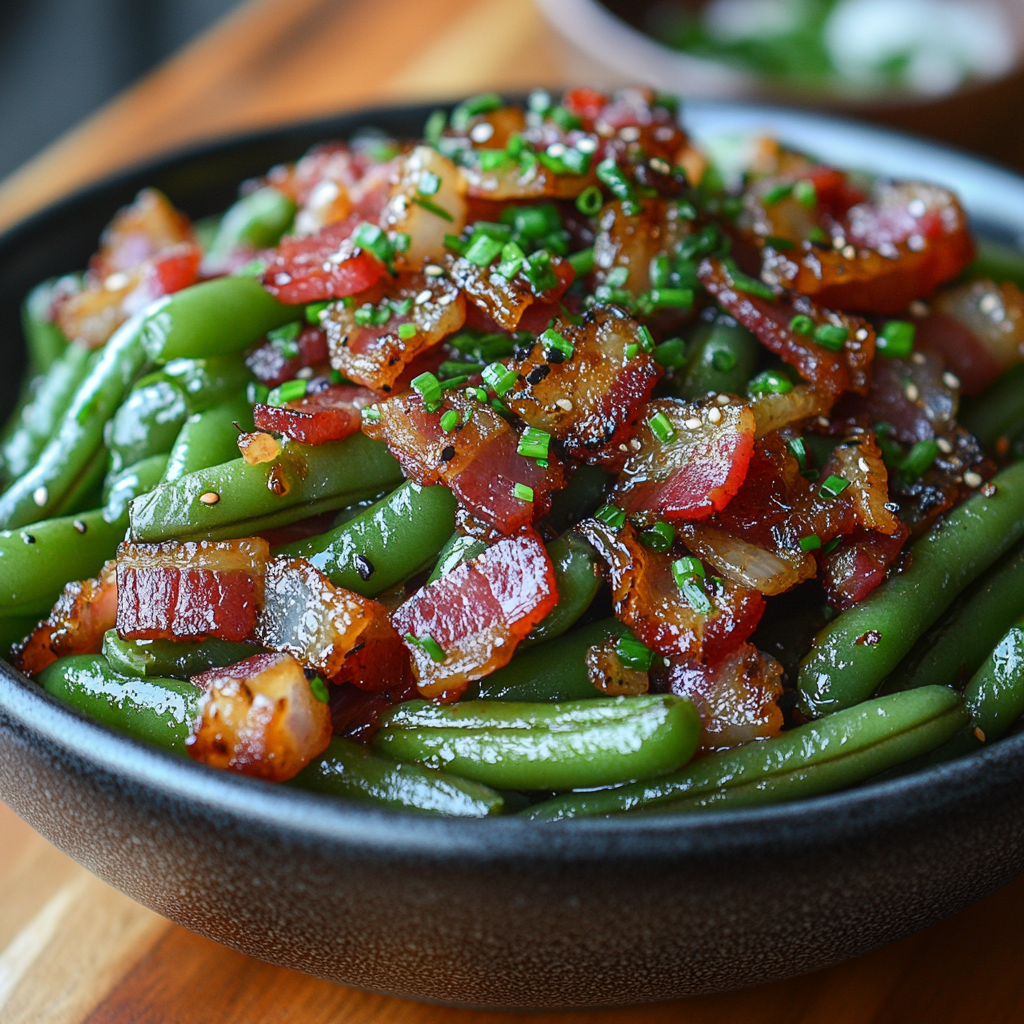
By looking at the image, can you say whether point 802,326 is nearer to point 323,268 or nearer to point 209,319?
point 323,268

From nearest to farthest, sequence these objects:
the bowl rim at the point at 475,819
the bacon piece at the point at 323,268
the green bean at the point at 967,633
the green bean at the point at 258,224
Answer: the bowl rim at the point at 475,819
the green bean at the point at 967,633
the bacon piece at the point at 323,268
the green bean at the point at 258,224

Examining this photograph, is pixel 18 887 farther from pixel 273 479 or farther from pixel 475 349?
pixel 475 349

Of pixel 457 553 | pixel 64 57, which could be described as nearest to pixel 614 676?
pixel 457 553

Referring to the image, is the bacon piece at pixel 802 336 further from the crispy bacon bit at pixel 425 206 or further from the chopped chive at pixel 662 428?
the crispy bacon bit at pixel 425 206

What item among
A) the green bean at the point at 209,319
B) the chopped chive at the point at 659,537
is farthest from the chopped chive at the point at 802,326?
the green bean at the point at 209,319

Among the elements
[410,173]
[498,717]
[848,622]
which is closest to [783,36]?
[410,173]

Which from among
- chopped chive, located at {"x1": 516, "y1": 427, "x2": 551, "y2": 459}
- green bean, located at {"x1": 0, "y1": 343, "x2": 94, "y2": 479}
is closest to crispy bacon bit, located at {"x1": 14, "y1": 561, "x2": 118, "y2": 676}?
green bean, located at {"x1": 0, "y1": 343, "x2": 94, "y2": 479}
